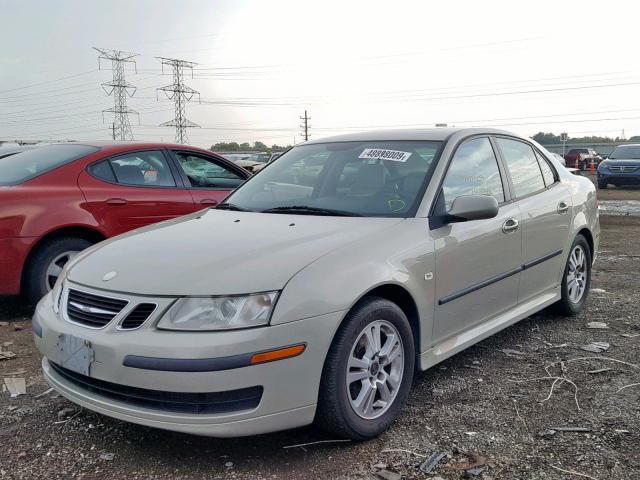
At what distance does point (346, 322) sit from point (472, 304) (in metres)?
1.17

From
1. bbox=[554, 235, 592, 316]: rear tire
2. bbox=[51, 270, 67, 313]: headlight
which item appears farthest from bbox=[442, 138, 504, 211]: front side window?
A: bbox=[51, 270, 67, 313]: headlight

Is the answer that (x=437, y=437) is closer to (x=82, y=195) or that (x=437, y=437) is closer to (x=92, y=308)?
(x=92, y=308)

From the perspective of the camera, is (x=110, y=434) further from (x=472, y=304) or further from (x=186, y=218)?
(x=472, y=304)

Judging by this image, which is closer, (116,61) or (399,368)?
(399,368)

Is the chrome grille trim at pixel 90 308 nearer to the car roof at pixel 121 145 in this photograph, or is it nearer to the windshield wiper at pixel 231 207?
the windshield wiper at pixel 231 207

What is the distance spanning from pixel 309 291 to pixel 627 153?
73.0 ft

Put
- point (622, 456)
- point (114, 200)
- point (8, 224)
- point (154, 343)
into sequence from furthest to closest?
point (114, 200) < point (8, 224) < point (622, 456) < point (154, 343)

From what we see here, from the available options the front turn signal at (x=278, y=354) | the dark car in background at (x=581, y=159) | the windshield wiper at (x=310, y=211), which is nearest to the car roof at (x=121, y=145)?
the windshield wiper at (x=310, y=211)

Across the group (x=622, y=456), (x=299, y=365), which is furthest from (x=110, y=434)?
(x=622, y=456)

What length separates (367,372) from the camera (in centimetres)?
311

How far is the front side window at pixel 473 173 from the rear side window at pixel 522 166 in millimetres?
199

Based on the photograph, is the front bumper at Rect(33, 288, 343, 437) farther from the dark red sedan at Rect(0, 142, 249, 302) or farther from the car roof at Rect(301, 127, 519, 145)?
the dark red sedan at Rect(0, 142, 249, 302)

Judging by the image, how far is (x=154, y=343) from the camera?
2.68 metres

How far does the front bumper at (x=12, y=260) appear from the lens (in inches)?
195
